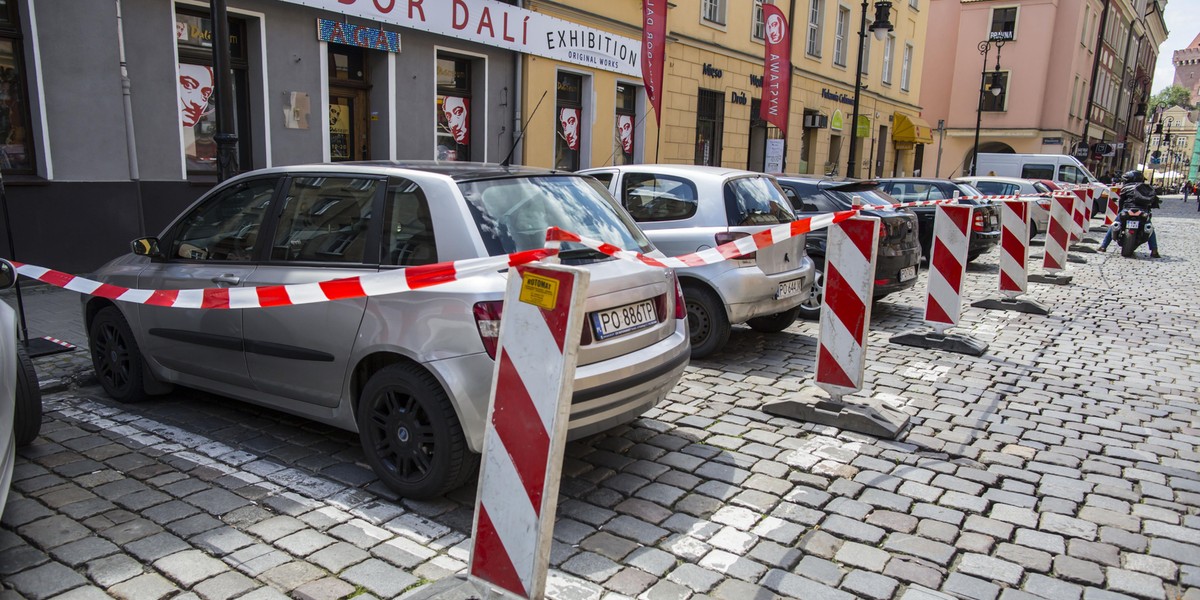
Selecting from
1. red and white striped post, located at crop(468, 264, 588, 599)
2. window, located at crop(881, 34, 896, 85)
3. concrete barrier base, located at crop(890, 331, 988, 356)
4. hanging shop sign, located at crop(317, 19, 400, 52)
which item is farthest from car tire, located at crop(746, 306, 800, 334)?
window, located at crop(881, 34, 896, 85)

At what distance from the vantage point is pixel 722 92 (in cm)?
2094

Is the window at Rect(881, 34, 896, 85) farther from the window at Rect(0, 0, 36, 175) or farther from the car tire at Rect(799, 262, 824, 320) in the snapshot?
the window at Rect(0, 0, 36, 175)

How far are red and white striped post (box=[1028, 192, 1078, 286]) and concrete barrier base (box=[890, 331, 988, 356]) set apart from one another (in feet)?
18.3

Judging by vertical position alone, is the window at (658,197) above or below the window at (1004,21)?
below

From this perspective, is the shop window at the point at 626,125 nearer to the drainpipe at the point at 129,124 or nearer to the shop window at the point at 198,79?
the shop window at the point at 198,79

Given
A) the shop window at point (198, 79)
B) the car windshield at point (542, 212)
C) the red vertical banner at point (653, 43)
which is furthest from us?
the red vertical banner at point (653, 43)

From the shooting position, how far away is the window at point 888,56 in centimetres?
3177

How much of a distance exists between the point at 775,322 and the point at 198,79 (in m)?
7.76

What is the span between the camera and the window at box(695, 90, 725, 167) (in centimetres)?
2052

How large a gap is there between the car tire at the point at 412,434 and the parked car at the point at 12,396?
142 centimetres

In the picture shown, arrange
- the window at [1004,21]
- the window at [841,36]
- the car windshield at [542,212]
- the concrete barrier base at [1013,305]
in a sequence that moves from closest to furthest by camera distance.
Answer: the car windshield at [542,212] < the concrete barrier base at [1013,305] < the window at [841,36] < the window at [1004,21]

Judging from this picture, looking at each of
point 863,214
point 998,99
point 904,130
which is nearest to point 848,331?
point 863,214

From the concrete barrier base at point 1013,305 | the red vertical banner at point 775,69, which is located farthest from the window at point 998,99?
the concrete barrier base at point 1013,305

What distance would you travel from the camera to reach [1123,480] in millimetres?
4430
